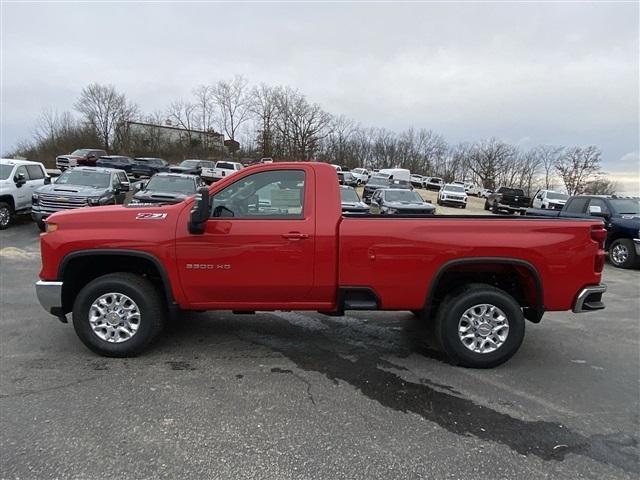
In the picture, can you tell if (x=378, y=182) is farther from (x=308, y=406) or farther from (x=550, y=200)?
(x=308, y=406)

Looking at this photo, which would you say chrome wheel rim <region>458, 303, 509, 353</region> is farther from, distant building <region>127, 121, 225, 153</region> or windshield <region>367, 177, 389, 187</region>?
distant building <region>127, 121, 225, 153</region>

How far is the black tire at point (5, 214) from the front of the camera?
1300 centimetres

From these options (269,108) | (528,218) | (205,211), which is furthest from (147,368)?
(269,108)

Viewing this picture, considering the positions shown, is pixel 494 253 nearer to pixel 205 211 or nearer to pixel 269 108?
pixel 205 211

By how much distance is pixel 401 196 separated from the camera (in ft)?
63.3

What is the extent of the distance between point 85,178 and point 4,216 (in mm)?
2500

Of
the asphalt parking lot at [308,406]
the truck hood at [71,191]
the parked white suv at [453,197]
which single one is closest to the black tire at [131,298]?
the asphalt parking lot at [308,406]

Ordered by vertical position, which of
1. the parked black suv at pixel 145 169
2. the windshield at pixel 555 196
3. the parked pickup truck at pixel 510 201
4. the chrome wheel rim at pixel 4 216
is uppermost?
the parked black suv at pixel 145 169

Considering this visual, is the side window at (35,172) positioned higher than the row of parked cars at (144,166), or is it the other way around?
the row of parked cars at (144,166)

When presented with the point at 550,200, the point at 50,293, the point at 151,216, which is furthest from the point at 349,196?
the point at 550,200

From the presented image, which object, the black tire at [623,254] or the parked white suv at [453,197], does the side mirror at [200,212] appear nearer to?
the black tire at [623,254]

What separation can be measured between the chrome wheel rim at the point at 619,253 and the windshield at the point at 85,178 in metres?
14.1

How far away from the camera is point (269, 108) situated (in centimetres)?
6938

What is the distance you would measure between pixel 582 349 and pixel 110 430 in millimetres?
4968
